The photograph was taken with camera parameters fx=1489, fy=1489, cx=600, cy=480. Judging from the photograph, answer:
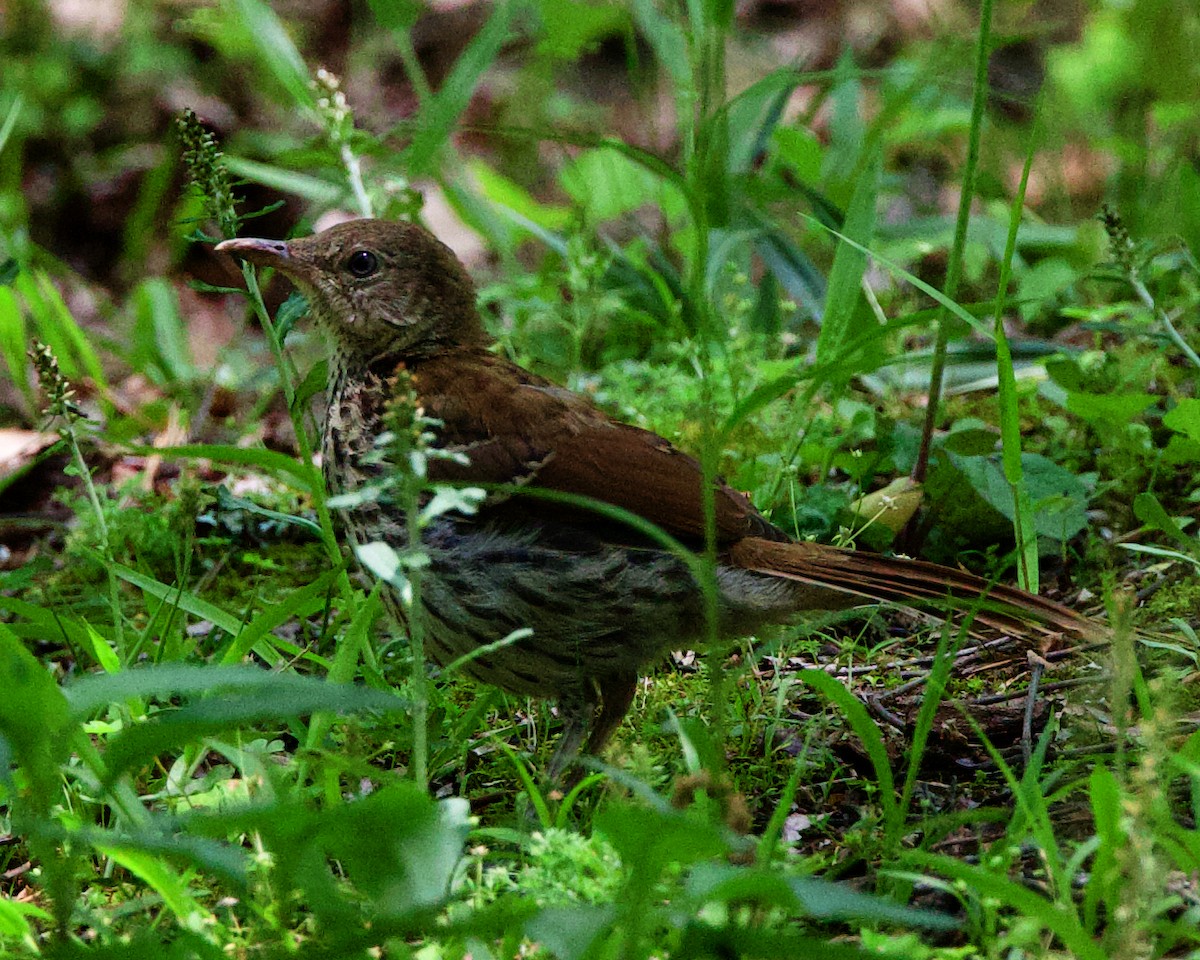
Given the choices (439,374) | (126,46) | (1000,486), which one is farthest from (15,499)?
(126,46)

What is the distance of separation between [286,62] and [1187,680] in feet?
10.6

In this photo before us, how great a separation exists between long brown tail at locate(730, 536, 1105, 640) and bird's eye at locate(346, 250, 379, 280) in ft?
3.91

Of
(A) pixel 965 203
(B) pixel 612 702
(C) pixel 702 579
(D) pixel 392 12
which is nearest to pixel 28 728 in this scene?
(C) pixel 702 579

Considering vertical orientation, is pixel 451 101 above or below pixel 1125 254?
above

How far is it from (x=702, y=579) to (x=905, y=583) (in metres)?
0.88

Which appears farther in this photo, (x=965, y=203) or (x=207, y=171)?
(x=965, y=203)

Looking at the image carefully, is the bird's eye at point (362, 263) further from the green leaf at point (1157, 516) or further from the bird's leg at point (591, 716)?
the green leaf at point (1157, 516)

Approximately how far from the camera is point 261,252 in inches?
141

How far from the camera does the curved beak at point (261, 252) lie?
3.50 m

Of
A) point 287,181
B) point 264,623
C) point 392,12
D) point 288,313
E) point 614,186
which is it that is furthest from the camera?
point 614,186

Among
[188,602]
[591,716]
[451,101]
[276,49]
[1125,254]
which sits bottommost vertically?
[591,716]

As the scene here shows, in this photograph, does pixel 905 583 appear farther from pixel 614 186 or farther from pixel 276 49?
pixel 614 186

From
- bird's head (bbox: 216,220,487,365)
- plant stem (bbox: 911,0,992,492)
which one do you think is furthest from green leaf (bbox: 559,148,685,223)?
plant stem (bbox: 911,0,992,492)

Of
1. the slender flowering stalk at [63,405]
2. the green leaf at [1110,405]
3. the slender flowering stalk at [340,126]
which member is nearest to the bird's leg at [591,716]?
the slender flowering stalk at [63,405]
